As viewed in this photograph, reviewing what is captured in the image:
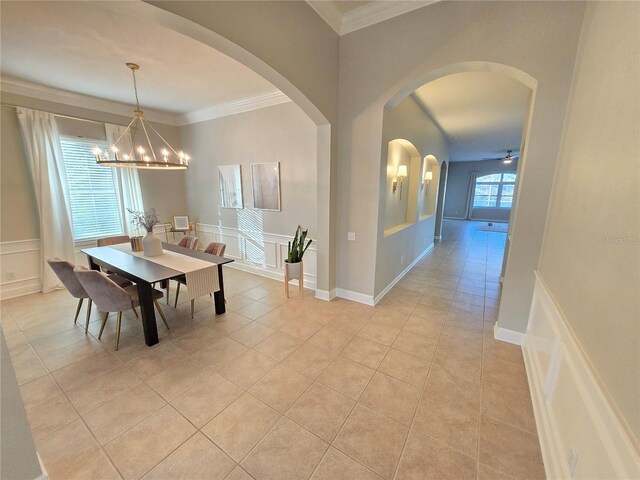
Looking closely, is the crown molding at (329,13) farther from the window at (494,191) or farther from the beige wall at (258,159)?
the window at (494,191)

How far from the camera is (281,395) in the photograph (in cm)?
190

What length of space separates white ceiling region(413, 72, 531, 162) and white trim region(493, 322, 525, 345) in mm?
3101

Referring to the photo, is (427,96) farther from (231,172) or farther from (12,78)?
(12,78)

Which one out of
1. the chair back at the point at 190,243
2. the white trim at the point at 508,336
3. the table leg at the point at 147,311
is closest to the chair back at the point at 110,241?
the chair back at the point at 190,243

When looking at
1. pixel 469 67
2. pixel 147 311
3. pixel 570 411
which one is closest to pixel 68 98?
pixel 147 311

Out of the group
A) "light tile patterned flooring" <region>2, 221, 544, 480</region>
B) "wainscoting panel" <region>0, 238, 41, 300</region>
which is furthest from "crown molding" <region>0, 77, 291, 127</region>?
"light tile patterned flooring" <region>2, 221, 544, 480</region>

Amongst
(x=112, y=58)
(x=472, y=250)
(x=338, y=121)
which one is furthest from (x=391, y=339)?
(x=472, y=250)

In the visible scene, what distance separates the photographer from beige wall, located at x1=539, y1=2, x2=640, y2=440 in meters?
0.94

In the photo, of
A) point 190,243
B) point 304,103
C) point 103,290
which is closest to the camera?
point 103,290

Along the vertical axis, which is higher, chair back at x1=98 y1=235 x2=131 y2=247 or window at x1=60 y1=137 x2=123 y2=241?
window at x1=60 y1=137 x2=123 y2=241

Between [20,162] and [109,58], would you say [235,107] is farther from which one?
[20,162]

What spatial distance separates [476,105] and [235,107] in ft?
13.8

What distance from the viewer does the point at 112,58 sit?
2.82m

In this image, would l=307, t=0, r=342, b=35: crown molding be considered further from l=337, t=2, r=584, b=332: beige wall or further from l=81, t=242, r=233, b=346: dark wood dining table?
l=81, t=242, r=233, b=346: dark wood dining table
